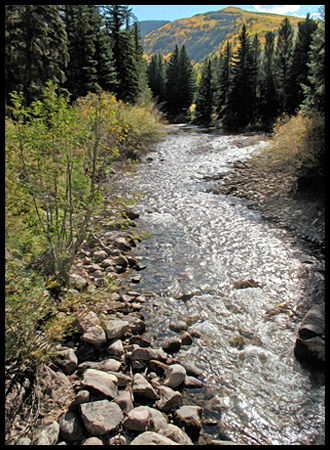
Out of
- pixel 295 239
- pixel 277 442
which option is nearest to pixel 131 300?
pixel 277 442

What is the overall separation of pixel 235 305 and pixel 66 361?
312 centimetres

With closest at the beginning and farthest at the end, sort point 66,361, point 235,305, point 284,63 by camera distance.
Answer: point 66,361 → point 235,305 → point 284,63

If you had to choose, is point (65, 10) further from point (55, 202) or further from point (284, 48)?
point (284, 48)

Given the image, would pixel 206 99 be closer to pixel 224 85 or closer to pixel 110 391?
pixel 224 85

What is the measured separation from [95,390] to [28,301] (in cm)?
118

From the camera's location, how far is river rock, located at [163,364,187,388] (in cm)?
362

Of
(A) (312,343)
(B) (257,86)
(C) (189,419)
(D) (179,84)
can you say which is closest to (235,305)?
(A) (312,343)

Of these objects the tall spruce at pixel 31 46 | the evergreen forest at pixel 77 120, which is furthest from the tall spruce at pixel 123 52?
the tall spruce at pixel 31 46

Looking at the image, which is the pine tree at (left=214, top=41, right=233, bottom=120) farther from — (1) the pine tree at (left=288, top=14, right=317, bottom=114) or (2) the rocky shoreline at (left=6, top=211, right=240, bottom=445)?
(2) the rocky shoreline at (left=6, top=211, right=240, bottom=445)

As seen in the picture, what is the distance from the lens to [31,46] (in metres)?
17.5

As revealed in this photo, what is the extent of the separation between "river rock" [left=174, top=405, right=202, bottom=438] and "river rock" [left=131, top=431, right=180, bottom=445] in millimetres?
382

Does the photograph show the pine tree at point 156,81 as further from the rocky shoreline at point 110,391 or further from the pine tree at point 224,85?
the rocky shoreline at point 110,391

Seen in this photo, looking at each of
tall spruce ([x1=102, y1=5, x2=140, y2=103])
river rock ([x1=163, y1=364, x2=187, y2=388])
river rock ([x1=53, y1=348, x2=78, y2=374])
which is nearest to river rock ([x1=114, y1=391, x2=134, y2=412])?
river rock ([x1=163, y1=364, x2=187, y2=388])

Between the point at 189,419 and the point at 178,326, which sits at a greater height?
the point at 178,326
